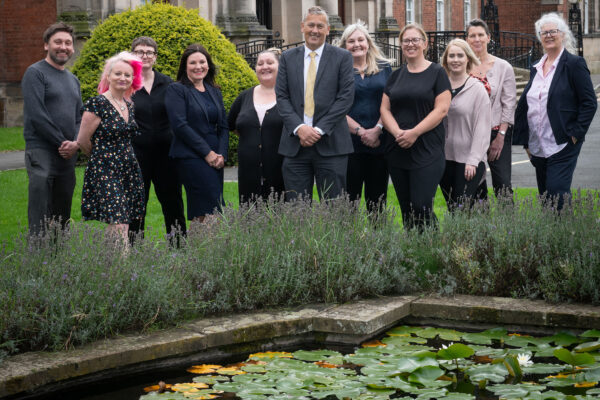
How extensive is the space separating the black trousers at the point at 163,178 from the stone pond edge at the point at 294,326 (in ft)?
7.75

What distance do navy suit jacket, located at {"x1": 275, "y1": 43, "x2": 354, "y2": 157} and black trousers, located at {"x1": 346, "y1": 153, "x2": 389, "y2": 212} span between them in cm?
58

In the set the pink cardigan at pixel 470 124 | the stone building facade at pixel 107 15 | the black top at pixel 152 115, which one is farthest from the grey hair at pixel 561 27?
the stone building facade at pixel 107 15

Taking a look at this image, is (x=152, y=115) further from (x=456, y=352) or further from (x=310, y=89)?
(x=456, y=352)

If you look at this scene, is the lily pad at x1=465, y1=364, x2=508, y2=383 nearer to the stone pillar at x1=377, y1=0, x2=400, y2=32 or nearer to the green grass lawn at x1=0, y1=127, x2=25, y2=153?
the green grass lawn at x1=0, y1=127, x2=25, y2=153

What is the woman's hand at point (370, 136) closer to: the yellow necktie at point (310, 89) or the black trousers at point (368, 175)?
the black trousers at point (368, 175)

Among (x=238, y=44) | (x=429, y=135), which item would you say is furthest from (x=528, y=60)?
(x=429, y=135)

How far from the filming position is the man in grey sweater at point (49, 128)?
6941 mm

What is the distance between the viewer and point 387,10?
1323 inches

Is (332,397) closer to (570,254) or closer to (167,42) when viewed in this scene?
(570,254)

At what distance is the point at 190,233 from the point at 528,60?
96.6 feet

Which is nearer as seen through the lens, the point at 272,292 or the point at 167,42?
the point at 272,292

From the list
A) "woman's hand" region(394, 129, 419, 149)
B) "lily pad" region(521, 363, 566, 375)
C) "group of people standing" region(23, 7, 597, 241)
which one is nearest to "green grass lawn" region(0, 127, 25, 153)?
"group of people standing" region(23, 7, 597, 241)

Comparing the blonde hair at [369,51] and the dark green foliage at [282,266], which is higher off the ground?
the blonde hair at [369,51]

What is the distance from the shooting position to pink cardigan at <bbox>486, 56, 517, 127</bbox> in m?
→ 7.88
